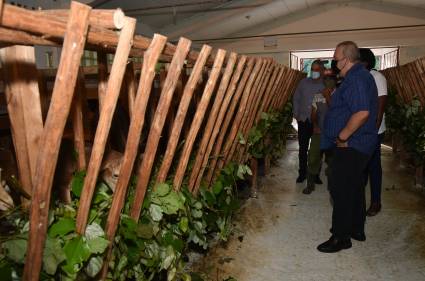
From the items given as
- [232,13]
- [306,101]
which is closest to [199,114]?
[306,101]

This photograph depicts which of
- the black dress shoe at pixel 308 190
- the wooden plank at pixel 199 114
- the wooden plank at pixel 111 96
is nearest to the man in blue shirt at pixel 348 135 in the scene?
the wooden plank at pixel 199 114

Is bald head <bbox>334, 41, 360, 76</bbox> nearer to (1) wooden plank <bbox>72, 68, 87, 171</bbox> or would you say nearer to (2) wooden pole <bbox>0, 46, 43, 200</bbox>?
(1) wooden plank <bbox>72, 68, 87, 171</bbox>

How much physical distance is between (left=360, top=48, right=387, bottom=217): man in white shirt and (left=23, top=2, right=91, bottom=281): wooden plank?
2384 millimetres

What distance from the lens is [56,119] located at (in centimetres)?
94

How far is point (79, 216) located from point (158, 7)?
7.14 metres

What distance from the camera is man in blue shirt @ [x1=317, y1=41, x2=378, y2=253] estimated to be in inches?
85.9

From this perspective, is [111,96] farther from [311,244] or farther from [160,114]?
[311,244]

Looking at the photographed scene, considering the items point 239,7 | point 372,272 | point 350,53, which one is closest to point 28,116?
point 350,53

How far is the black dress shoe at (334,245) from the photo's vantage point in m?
2.46

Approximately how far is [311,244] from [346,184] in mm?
555

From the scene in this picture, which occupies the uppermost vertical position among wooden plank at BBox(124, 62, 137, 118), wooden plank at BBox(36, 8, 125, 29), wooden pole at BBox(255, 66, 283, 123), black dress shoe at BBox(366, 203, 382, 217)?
wooden plank at BBox(36, 8, 125, 29)

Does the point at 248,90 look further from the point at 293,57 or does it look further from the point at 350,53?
the point at 293,57

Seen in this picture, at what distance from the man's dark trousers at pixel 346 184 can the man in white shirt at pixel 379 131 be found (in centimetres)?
60

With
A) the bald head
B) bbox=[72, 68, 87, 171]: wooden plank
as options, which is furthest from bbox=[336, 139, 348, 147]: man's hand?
bbox=[72, 68, 87, 171]: wooden plank
